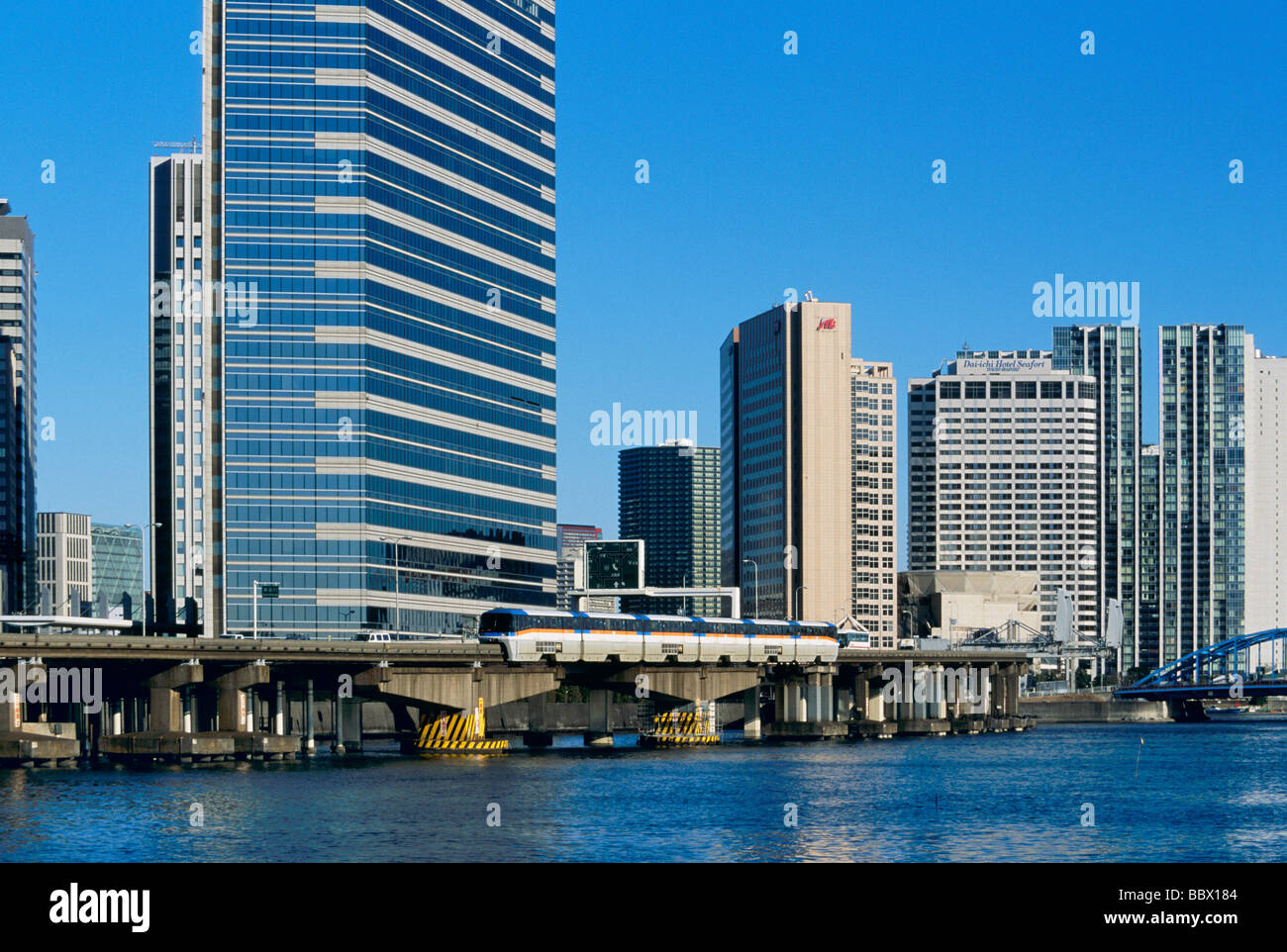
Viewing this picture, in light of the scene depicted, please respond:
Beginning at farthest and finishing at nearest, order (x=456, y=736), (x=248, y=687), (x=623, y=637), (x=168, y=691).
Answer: (x=623, y=637)
(x=456, y=736)
(x=248, y=687)
(x=168, y=691)

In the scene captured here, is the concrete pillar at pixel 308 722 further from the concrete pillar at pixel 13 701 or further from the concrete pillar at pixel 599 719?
the concrete pillar at pixel 599 719

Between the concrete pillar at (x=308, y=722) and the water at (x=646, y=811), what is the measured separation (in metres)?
10.9

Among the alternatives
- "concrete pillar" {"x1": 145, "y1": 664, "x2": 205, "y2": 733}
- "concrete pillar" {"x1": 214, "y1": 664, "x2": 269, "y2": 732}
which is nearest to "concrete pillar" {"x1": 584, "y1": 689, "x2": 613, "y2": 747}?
"concrete pillar" {"x1": 214, "y1": 664, "x2": 269, "y2": 732}

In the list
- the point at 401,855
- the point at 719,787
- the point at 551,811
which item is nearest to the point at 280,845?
the point at 401,855

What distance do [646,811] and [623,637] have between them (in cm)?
7637

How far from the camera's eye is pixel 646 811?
92812 mm

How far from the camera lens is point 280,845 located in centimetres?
7319

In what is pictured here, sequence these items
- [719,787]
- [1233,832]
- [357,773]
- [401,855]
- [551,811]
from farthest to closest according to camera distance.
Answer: [357,773] < [719,787] < [551,811] < [1233,832] < [401,855]

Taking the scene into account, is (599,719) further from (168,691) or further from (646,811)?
(646,811)

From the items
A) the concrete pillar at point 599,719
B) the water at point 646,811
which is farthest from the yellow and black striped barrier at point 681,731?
the water at point 646,811

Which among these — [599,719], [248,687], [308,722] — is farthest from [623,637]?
[248,687]
